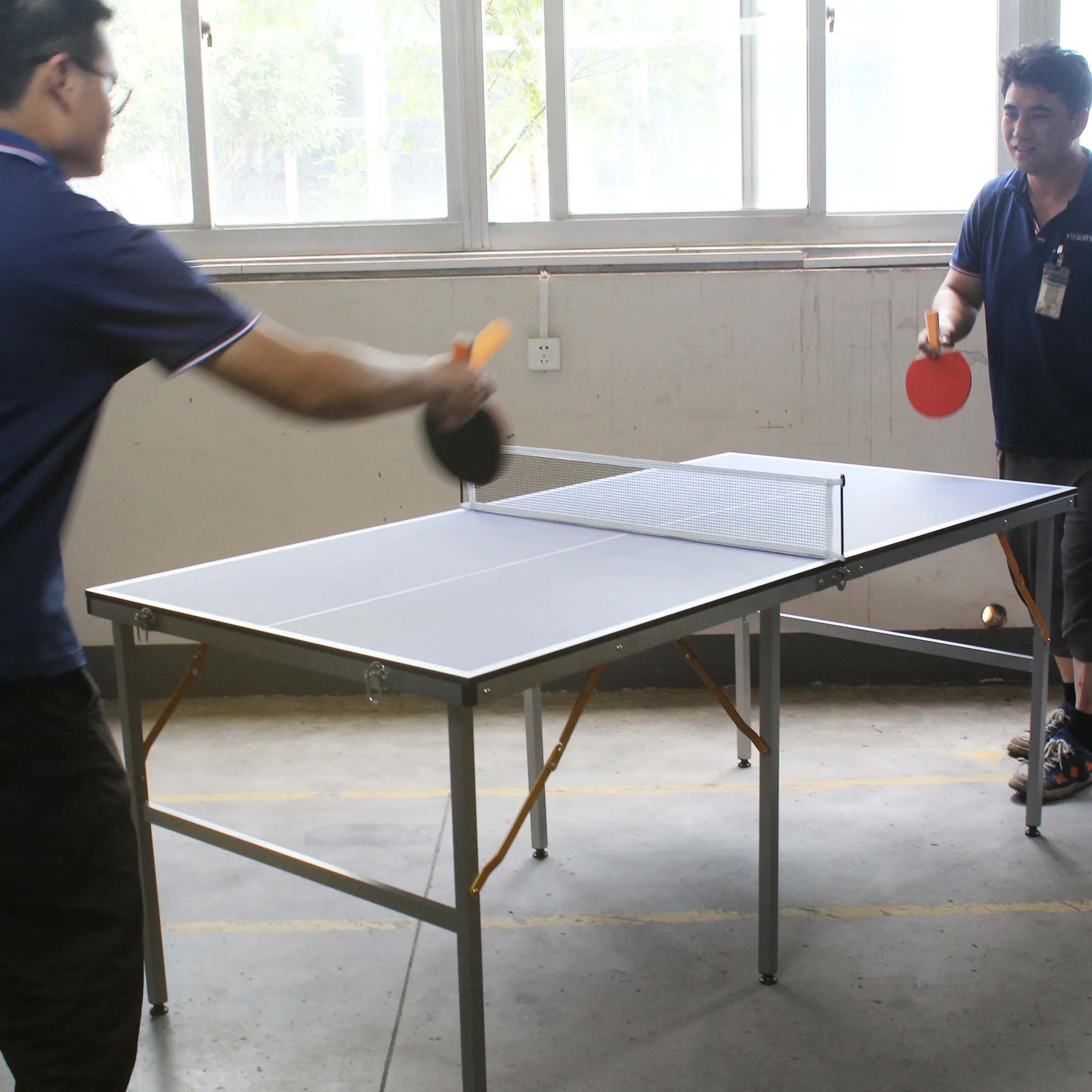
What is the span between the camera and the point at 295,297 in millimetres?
4219

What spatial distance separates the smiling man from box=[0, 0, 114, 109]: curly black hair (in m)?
2.25

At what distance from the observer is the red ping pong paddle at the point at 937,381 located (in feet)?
10.3

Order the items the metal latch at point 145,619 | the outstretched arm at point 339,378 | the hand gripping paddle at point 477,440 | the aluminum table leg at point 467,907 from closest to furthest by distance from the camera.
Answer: the outstretched arm at point 339,378
the aluminum table leg at point 467,907
the hand gripping paddle at point 477,440
the metal latch at point 145,619

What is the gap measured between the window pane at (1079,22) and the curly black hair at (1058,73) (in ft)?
3.87

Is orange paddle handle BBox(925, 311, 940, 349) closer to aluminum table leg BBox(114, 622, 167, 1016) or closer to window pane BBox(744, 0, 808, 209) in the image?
window pane BBox(744, 0, 808, 209)

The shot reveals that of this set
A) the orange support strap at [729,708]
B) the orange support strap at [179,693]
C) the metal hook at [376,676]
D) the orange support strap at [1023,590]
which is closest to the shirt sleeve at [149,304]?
the metal hook at [376,676]

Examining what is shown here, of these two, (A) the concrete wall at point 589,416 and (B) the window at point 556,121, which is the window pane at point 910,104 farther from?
(A) the concrete wall at point 589,416

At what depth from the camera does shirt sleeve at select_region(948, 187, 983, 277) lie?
334 centimetres

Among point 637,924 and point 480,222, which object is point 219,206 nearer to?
point 480,222

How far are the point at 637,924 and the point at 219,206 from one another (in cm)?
283

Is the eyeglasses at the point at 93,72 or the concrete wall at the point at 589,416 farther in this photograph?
the concrete wall at the point at 589,416

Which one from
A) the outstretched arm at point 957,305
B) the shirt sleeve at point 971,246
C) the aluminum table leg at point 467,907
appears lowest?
the aluminum table leg at point 467,907

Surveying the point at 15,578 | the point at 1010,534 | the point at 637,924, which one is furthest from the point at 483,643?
the point at 1010,534

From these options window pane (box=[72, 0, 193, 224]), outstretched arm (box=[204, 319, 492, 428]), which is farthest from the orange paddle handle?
window pane (box=[72, 0, 193, 224])
